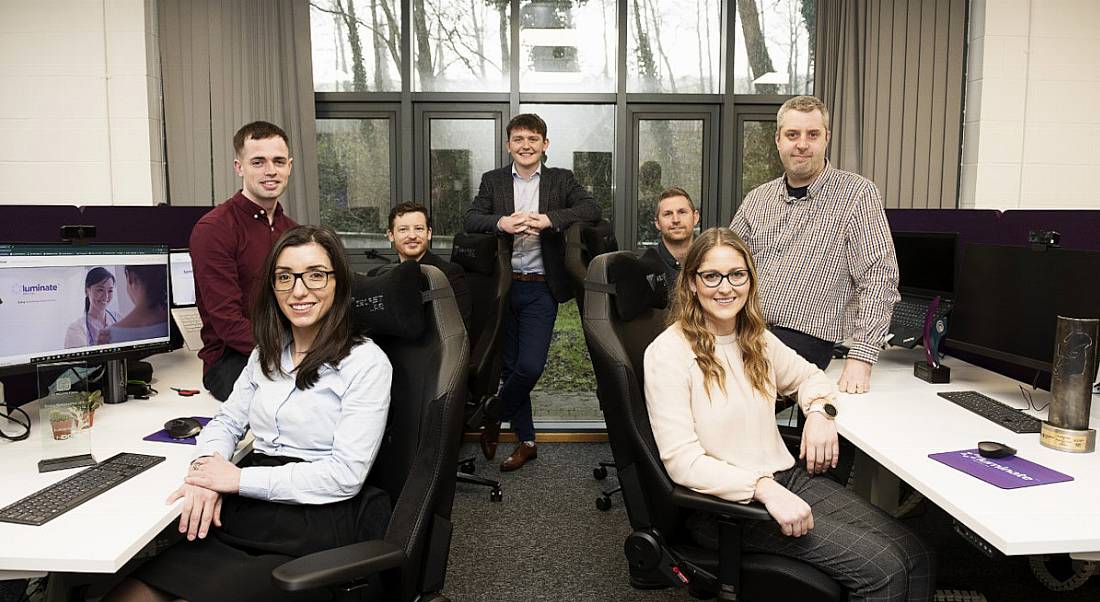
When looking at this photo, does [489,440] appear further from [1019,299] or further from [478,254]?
[1019,299]

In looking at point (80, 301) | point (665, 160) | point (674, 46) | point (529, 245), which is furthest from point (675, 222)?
point (80, 301)

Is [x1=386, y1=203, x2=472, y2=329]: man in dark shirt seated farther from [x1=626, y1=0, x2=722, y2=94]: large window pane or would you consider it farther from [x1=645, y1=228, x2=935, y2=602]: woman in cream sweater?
[x1=626, y1=0, x2=722, y2=94]: large window pane

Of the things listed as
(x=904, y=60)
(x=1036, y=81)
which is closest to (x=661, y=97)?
(x=904, y=60)

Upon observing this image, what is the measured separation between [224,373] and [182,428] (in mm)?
378

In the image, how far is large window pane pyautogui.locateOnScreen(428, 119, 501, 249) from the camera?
14.9 feet

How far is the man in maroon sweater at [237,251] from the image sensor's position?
91.7 inches

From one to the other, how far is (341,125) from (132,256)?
7.83 ft

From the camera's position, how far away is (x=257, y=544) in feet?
5.10

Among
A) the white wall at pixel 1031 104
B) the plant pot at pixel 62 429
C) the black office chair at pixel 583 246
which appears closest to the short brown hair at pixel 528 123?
the black office chair at pixel 583 246

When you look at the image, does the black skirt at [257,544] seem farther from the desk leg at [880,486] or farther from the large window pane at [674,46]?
the large window pane at [674,46]

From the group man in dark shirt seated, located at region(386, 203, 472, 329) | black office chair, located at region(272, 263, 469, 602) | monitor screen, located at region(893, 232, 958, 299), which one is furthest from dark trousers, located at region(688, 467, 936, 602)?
man in dark shirt seated, located at region(386, 203, 472, 329)

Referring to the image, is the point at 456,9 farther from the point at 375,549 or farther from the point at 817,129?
the point at 375,549

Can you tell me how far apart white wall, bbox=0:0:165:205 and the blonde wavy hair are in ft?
11.8

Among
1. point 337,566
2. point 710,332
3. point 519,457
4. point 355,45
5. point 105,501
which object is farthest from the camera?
point 355,45
